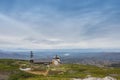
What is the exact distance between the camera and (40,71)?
119 m

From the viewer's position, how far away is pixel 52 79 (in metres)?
83.8

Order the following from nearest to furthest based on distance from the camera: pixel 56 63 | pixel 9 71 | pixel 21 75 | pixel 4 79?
pixel 4 79 < pixel 21 75 < pixel 9 71 < pixel 56 63

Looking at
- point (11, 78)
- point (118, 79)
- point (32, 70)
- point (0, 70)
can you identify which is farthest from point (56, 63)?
point (118, 79)

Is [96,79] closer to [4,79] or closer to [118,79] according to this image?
[118,79]

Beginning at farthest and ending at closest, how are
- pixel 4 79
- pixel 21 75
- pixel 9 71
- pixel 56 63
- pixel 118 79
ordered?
1. pixel 56 63
2. pixel 9 71
3. pixel 21 75
4. pixel 4 79
5. pixel 118 79

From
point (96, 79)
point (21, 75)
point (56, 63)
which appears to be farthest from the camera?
point (56, 63)

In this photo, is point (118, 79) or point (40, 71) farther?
point (40, 71)

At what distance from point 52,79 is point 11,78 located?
22.6m

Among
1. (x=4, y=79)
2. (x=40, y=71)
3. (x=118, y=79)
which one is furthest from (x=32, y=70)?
(x=118, y=79)

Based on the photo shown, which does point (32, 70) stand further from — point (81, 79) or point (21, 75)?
point (81, 79)

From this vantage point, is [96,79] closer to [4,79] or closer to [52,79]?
[52,79]

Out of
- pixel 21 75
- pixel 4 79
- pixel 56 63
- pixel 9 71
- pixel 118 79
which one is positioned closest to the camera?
pixel 118 79

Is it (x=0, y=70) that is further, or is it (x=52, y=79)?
(x=0, y=70)

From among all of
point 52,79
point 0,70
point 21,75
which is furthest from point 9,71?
point 52,79
